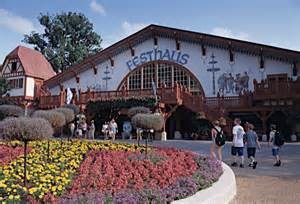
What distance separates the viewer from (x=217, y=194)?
694 centimetres

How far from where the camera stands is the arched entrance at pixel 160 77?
98.8ft

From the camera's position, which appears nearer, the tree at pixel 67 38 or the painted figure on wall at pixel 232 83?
the painted figure on wall at pixel 232 83

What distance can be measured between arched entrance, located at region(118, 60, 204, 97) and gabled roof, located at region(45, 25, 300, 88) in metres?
2.34

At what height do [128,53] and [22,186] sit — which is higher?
[128,53]

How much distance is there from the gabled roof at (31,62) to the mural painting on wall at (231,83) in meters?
18.8

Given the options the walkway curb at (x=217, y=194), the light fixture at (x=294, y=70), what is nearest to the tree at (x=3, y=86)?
the light fixture at (x=294, y=70)

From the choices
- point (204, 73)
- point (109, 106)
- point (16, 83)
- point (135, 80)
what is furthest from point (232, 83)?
point (16, 83)

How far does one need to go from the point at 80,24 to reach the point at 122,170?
52.8 meters

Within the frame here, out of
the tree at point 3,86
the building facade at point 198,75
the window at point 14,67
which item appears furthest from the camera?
the window at point 14,67

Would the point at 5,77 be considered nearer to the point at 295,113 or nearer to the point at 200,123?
the point at 200,123

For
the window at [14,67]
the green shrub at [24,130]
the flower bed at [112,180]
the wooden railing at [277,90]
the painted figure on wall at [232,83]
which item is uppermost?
the window at [14,67]

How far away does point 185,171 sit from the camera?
27.6 ft

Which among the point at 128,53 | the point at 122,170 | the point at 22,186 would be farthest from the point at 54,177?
the point at 128,53

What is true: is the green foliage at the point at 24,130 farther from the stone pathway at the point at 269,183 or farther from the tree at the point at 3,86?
the tree at the point at 3,86
